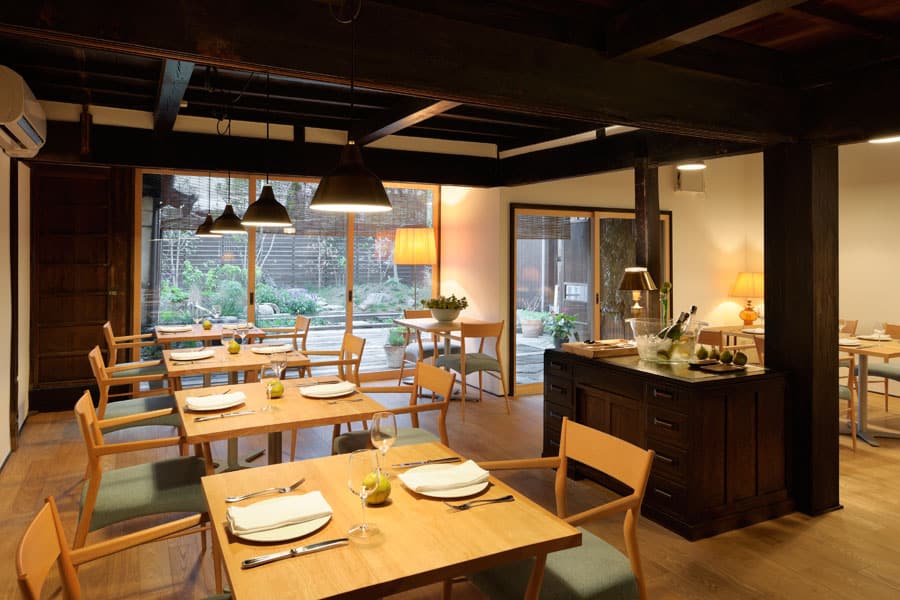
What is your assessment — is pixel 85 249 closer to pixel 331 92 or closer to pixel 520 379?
pixel 331 92

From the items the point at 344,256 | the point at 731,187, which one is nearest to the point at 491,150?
the point at 344,256

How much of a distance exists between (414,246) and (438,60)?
428 cm

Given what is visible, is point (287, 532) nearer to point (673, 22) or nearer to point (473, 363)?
point (673, 22)

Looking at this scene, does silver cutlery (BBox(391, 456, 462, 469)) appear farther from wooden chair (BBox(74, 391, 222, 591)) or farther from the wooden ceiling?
the wooden ceiling

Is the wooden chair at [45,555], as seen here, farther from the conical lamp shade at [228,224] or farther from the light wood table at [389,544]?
the conical lamp shade at [228,224]

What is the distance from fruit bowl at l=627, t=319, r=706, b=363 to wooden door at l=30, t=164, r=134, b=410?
15.8ft

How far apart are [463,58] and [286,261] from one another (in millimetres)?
4471

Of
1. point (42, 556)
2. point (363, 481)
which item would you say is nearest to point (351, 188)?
point (363, 481)

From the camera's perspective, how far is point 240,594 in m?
1.25

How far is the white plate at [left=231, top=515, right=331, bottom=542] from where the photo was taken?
4.85 feet

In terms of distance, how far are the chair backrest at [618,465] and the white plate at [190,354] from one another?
107 inches

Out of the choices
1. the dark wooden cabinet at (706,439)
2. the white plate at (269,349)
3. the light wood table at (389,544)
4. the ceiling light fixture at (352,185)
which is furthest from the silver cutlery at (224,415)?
the dark wooden cabinet at (706,439)

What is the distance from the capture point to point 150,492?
7.76 ft

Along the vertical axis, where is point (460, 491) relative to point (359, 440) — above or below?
above
